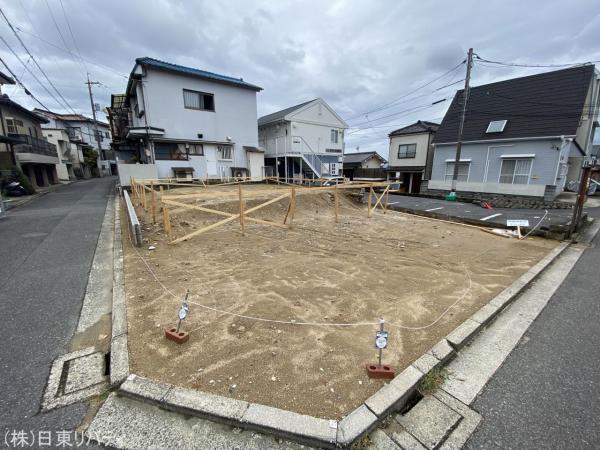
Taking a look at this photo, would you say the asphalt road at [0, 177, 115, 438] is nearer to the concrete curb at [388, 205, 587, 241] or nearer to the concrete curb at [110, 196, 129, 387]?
the concrete curb at [110, 196, 129, 387]

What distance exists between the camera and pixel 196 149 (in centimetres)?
1838

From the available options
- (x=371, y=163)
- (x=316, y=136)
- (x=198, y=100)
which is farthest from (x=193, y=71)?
(x=371, y=163)

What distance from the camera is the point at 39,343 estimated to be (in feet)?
9.11

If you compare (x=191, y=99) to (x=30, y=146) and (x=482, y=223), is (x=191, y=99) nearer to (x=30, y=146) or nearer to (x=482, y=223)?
(x=30, y=146)

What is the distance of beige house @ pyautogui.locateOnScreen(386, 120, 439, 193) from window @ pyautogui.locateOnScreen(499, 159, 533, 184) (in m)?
6.24

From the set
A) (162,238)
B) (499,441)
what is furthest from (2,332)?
(499,441)

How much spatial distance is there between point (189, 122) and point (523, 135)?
70.5ft

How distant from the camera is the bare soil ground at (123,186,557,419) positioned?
2303 millimetres

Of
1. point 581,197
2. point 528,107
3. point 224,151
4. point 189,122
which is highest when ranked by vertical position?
point 528,107

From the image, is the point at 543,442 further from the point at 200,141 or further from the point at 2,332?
the point at 200,141

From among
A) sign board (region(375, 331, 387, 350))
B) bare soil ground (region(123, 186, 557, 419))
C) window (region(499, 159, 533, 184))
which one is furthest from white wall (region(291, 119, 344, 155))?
sign board (region(375, 331, 387, 350))

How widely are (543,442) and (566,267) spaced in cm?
541

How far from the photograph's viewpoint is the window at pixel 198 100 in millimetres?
17766

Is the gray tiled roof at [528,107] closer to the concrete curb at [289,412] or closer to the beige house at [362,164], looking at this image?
the beige house at [362,164]
